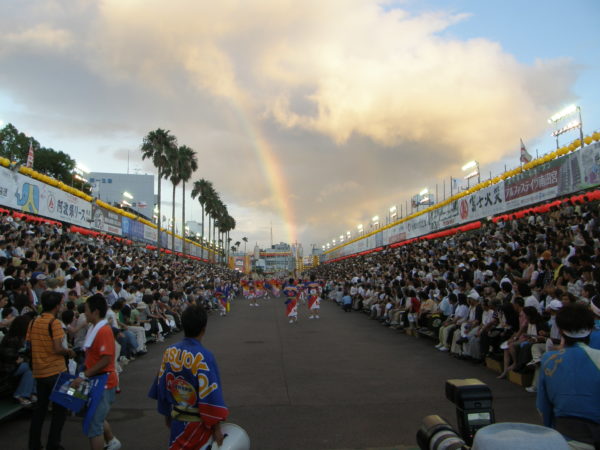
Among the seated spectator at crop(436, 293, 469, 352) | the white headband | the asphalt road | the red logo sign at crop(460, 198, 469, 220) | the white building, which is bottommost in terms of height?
the asphalt road

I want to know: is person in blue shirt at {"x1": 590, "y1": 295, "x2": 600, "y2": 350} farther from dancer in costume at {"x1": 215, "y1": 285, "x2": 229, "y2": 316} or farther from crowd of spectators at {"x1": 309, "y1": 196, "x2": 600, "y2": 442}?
dancer in costume at {"x1": 215, "y1": 285, "x2": 229, "y2": 316}

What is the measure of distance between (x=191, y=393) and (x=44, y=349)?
9.05 ft

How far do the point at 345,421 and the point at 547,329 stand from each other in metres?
4.42

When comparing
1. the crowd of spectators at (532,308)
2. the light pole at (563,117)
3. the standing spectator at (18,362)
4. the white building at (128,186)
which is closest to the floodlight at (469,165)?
the light pole at (563,117)

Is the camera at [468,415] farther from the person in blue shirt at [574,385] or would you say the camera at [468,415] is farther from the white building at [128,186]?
the white building at [128,186]

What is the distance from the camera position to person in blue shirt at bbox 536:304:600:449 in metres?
Answer: 2.89

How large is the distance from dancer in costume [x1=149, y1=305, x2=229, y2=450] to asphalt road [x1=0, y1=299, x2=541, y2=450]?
2440 millimetres

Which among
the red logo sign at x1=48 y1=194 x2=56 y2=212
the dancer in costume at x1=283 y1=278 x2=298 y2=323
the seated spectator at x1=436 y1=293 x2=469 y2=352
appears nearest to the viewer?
the seated spectator at x1=436 y1=293 x2=469 y2=352

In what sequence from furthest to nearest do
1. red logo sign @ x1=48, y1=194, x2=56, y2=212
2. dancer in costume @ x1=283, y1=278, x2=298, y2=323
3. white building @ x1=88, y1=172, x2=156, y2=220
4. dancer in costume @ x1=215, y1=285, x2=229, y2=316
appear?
white building @ x1=88, y1=172, x2=156, y2=220, red logo sign @ x1=48, y1=194, x2=56, y2=212, dancer in costume @ x1=215, y1=285, x2=229, y2=316, dancer in costume @ x1=283, y1=278, x2=298, y2=323

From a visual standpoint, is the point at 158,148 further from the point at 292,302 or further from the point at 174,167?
the point at 292,302

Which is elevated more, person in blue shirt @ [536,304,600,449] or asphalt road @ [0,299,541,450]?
person in blue shirt @ [536,304,600,449]

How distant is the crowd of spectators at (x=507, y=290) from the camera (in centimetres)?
822

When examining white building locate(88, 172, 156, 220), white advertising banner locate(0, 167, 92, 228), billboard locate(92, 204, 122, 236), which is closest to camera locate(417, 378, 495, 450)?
white advertising banner locate(0, 167, 92, 228)

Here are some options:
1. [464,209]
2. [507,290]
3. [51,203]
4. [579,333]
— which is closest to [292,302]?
[507,290]
